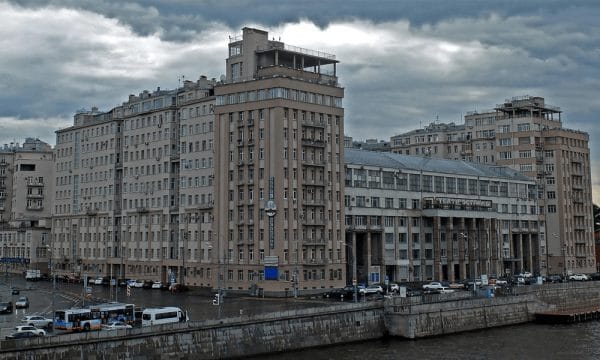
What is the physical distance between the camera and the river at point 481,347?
75688mm

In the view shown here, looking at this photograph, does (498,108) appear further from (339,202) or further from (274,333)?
(274,333)

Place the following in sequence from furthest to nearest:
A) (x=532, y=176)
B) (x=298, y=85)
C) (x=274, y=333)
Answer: (x=532, y=176) → (x=298, y=85) → (x=274, y=333)

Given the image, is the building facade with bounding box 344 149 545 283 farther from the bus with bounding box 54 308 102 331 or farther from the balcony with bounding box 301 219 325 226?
the bus with bounding box 54 308 102 331

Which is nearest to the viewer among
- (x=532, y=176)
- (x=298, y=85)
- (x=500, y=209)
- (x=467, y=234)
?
(x=298, y=85)

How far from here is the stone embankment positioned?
60.8 metres

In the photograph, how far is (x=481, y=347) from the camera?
8238cm

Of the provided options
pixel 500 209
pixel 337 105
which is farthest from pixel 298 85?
pixel 500 209

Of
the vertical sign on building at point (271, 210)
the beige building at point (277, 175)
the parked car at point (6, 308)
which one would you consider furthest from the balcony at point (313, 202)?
the parked car at point (6, 308)

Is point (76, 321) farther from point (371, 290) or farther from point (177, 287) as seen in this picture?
point (177, 287)

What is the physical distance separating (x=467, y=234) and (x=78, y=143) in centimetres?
9338

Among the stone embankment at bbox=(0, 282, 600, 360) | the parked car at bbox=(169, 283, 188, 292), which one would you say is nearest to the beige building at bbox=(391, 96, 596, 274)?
the stone embankment at bbox=(0, 282, 600, 360)

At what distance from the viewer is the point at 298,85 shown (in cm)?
12188

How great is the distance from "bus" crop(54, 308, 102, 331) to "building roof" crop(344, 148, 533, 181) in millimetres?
66646

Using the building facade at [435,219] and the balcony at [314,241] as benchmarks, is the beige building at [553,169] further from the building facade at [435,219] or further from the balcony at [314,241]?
the balcony at [314,241]
